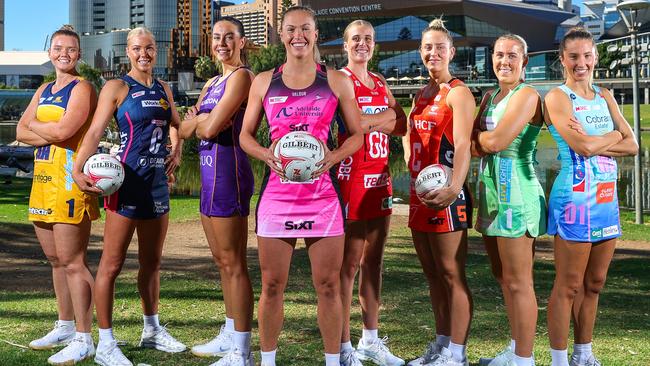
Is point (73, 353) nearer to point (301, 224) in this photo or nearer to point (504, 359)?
point (301, 224)

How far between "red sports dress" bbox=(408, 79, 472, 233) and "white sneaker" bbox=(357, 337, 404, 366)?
103 cm

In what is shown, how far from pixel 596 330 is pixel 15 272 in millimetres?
8235

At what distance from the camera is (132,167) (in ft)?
18.5

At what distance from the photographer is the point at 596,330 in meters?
7.68

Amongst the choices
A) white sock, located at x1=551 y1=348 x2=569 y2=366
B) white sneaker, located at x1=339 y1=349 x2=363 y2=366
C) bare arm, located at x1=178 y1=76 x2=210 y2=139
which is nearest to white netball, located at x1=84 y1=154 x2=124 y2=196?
bare arm, located at x1=178 y1=76 x2=210 y2=139

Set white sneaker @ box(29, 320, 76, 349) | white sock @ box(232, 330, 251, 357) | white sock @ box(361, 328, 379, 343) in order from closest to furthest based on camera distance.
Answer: white sock @ box(232, 330, 251, 357)
white sock @ box(361, 328, 379, 343)
white sneaker @ box(29, 320, 76, 349)

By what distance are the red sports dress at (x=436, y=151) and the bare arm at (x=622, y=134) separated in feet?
3.33

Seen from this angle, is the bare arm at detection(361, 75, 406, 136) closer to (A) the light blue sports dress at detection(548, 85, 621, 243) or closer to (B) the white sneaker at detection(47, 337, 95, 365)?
(A) the light blue sports dress at detection(548, 85, 621, 243)

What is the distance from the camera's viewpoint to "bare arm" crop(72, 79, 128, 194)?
5469 mm

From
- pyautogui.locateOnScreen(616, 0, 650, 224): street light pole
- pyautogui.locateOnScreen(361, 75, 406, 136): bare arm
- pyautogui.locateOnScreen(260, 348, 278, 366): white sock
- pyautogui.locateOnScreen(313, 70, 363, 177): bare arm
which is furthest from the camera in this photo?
pyautogui.locateOnScreen(616, 0, 650, 224): street light pole

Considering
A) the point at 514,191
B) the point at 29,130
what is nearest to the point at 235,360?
the point at 514,191

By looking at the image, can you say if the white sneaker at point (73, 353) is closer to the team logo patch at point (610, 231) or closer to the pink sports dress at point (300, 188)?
the pink sports dress at point (300, 188)

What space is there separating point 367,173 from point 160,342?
85.8 inches

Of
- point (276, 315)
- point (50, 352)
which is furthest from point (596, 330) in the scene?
point (50, 352)
